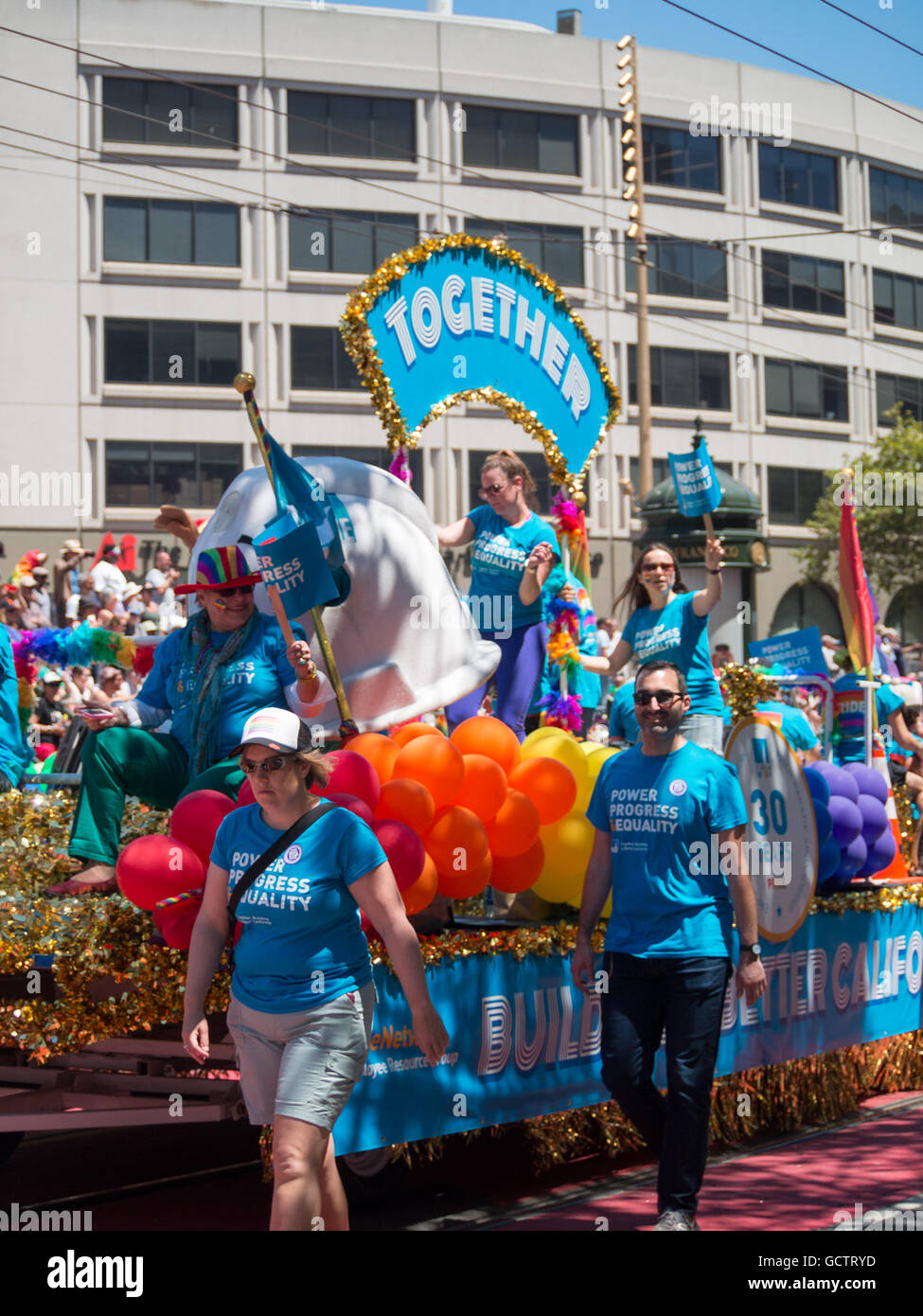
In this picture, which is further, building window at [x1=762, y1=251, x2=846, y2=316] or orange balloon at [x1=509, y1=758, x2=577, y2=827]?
building window at [x1=762, y1=251, x2=846, y2=316]

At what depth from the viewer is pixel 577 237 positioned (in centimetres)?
3841

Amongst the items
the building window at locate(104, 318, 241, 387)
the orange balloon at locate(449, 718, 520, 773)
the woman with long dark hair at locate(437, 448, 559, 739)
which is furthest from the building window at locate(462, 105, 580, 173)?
the orange balloon at locate(449, 718, 520, 773)

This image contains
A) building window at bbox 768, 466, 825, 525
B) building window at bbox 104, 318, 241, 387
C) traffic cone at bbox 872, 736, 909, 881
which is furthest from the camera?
building window at bbox 768, 466, 825, 525

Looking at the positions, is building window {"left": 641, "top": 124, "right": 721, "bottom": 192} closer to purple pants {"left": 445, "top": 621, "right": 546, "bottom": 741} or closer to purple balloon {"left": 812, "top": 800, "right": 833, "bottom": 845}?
purple pants {"left": 445, "top": 621, "right": 546, "bottom": 741}

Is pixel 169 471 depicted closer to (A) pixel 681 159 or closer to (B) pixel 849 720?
(A) pixel 681 159

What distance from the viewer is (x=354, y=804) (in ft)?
18.5

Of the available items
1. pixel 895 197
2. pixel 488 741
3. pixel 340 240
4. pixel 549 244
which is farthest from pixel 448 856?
pixel 895 197

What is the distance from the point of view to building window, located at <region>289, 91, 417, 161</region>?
3622 centimetres

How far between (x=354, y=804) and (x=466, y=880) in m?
0.88

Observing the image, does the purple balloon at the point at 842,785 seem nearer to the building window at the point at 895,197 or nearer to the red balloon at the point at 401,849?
the red balloon at the point at 401,849

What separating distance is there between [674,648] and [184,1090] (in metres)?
3.09

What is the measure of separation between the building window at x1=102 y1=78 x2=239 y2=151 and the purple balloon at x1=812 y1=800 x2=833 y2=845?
29.3 m

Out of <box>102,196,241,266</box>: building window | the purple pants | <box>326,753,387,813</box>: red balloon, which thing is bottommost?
<box>326,753,387,813</box>: red balloon

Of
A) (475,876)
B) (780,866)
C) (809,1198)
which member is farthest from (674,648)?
(809,1198)
